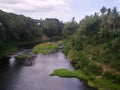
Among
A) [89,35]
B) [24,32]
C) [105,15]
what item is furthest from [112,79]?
[24,32]

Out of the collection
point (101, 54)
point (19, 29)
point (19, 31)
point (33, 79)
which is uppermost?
point (19, 29)

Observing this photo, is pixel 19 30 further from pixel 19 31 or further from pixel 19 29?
pixel 19 31

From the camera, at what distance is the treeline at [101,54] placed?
46.4 meters

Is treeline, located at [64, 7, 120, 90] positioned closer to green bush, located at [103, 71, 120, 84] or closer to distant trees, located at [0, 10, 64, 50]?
green bush, located at [103, 71, 120, 84]

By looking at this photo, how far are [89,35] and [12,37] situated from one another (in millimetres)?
42067

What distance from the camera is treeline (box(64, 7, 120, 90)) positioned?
46.4 meters

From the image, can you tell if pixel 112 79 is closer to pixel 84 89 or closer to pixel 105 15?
pixel 84 89

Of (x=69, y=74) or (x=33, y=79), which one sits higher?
(x=69, y=74)

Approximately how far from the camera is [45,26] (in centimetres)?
16325

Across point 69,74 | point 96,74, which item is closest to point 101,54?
point 96,74

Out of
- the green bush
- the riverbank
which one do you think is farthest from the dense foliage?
the green bush

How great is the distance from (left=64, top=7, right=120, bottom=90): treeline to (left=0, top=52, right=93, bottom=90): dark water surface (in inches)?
169

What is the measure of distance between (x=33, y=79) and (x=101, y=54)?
63.2ft

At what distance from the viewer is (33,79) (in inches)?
1913
